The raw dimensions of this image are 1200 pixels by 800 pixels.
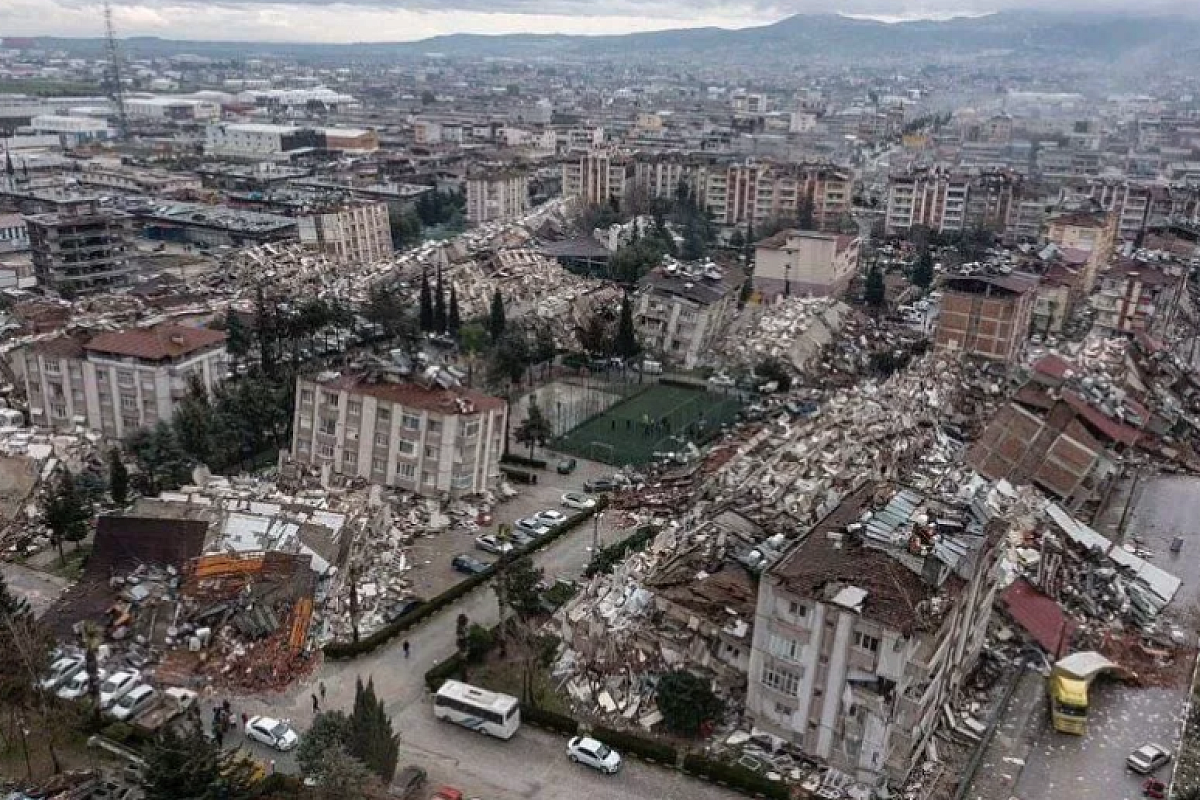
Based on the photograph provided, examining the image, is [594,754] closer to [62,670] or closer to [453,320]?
[62,670]

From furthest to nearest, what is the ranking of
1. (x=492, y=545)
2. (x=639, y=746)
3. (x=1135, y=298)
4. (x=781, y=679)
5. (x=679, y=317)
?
(x=1135, y=298), (x=679, y=317), (x=492, y=545), (x=639, y=746), (x=781, y=679)

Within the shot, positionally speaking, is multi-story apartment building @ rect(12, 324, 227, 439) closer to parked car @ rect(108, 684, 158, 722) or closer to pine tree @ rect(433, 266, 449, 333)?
pine tree @ rect(433, 266, 449, 333)

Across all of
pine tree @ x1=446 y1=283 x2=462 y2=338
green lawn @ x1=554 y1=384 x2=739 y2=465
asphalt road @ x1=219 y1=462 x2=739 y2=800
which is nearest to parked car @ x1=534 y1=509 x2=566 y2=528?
green lawn @ x1=554 y1=384 x2=739 y2=465

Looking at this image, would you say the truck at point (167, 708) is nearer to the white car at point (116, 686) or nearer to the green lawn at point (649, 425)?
the white car at point (116, 686)

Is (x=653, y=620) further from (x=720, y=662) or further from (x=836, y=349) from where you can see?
(x=836, y=349)

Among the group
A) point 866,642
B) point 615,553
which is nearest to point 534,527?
point 615,553

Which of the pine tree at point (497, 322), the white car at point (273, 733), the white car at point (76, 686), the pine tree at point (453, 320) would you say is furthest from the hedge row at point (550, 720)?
the pine tree at point (453, 320)

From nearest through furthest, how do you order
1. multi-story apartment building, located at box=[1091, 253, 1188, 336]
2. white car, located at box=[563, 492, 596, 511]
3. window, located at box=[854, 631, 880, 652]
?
1. window, located at box=[854, 631, 880, 652]
2. white car, located at box=[563, 492, 596, 511]
3. multi-story apartment building, located at box=[1091, 253, 1188, 336]
